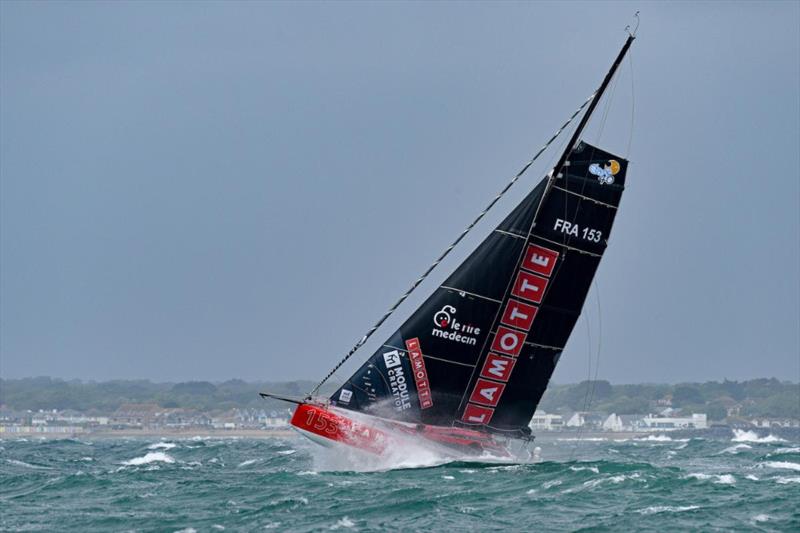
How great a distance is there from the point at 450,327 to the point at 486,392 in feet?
6.46

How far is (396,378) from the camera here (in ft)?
102

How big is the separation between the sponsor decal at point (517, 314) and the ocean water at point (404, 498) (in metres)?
3.38

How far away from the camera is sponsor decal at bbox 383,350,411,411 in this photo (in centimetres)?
3106

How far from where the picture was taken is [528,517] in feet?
74.2

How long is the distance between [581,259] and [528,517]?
9.84m

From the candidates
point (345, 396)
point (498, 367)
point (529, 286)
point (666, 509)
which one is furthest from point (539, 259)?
point (666, 509)

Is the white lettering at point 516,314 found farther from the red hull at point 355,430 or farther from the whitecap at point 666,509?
the whitecap at point 666,509

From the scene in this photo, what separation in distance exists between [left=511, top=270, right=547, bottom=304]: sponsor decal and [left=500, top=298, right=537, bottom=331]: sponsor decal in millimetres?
197

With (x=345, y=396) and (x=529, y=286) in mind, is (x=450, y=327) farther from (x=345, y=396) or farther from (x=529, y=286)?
(x=345, y=396)

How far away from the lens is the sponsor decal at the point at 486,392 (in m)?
31.7

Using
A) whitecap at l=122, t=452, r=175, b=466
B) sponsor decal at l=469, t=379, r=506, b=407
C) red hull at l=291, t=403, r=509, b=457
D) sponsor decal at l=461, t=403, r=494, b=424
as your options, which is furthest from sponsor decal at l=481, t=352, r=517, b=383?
whitecap at l=122, t=452, r=175, b=466

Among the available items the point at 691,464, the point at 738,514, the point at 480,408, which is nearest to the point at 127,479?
the point at 480,408

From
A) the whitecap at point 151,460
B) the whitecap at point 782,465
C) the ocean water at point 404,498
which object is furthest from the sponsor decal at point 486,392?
the whitecap at point 151,460

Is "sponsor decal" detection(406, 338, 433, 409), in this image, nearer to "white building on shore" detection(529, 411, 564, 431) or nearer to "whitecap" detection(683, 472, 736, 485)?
"whitecap" detection(683, 472, 736, 485)
